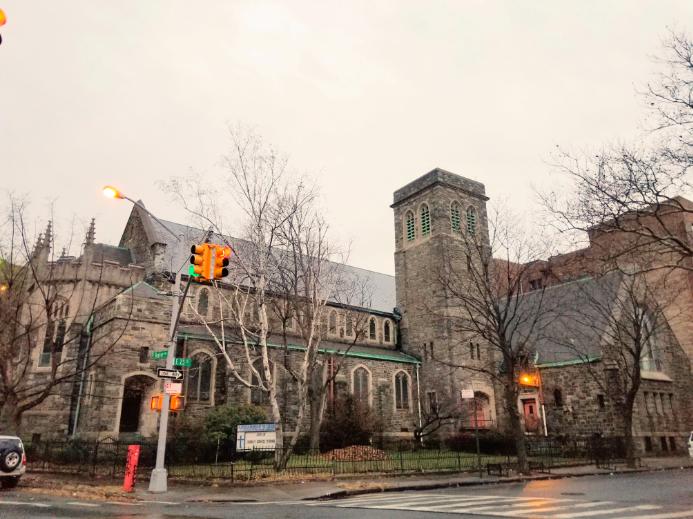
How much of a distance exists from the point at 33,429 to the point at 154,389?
244 inches

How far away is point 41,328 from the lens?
28297 mm

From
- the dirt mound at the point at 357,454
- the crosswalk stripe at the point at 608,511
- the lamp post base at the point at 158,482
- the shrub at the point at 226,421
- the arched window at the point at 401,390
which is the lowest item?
the crosswalk stripe at the point at 608,511

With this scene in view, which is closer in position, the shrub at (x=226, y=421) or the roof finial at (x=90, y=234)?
the shrub at (x=226, y=421)

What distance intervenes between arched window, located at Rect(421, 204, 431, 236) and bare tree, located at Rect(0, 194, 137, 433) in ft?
73.1

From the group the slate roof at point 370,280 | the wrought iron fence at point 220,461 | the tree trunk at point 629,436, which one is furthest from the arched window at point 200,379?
the tree trunk at point 629,436

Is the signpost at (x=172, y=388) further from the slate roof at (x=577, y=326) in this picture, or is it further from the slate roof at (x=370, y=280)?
the slate roof at (x=577, y=326)

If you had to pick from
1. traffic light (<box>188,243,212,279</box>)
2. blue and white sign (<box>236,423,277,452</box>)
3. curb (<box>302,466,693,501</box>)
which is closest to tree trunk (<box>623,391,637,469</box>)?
curb (<box>302,466,693,501</box>)

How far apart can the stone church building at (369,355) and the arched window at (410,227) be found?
13 cm

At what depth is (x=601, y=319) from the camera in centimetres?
3353

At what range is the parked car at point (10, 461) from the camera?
1487 centimetres

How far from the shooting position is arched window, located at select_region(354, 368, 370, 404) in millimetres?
34438

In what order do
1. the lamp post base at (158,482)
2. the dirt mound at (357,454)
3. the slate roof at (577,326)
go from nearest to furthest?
the lamp post base at (158,482), the dirt mound at (357,454), the slate roof at (577,326)

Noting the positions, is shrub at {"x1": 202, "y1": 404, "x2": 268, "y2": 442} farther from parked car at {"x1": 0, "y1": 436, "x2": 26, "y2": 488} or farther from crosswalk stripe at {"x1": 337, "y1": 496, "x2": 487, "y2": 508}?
crosswalk stripe at {"x1": 337, "y1": 496, "x2": 487, "y2": 508}

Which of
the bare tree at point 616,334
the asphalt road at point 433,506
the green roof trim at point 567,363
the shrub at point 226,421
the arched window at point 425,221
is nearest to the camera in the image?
the asphalt road at point 433,506
